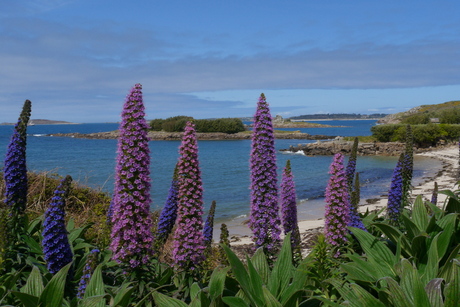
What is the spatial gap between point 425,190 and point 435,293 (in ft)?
84.5

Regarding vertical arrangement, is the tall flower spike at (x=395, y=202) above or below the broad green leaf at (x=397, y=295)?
below

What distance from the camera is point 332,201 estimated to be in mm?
4516

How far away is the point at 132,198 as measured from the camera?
3.72m

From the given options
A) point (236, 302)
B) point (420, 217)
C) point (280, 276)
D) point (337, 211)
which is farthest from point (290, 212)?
point (236, 302)

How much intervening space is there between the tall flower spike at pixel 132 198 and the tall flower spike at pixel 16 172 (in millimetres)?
1702

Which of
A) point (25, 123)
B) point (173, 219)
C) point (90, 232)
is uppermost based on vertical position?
point (25, 123)

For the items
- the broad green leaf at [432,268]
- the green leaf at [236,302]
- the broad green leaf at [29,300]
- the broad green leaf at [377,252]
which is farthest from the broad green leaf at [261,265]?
the broad green leaf at [29,300]

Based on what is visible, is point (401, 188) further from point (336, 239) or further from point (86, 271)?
point (86, 271)

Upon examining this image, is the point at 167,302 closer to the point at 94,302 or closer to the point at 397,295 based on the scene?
the point at 94,302

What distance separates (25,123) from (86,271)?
2.37m

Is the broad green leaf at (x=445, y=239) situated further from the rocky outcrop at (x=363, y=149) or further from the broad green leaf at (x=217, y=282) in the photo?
the rocky outcrop at (x=363, y=149)

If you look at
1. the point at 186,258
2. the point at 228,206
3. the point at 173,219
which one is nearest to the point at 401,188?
the point at 173,219

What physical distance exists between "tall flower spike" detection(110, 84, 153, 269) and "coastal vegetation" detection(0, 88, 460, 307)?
10 mm

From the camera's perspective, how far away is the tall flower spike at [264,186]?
477 centimetres
